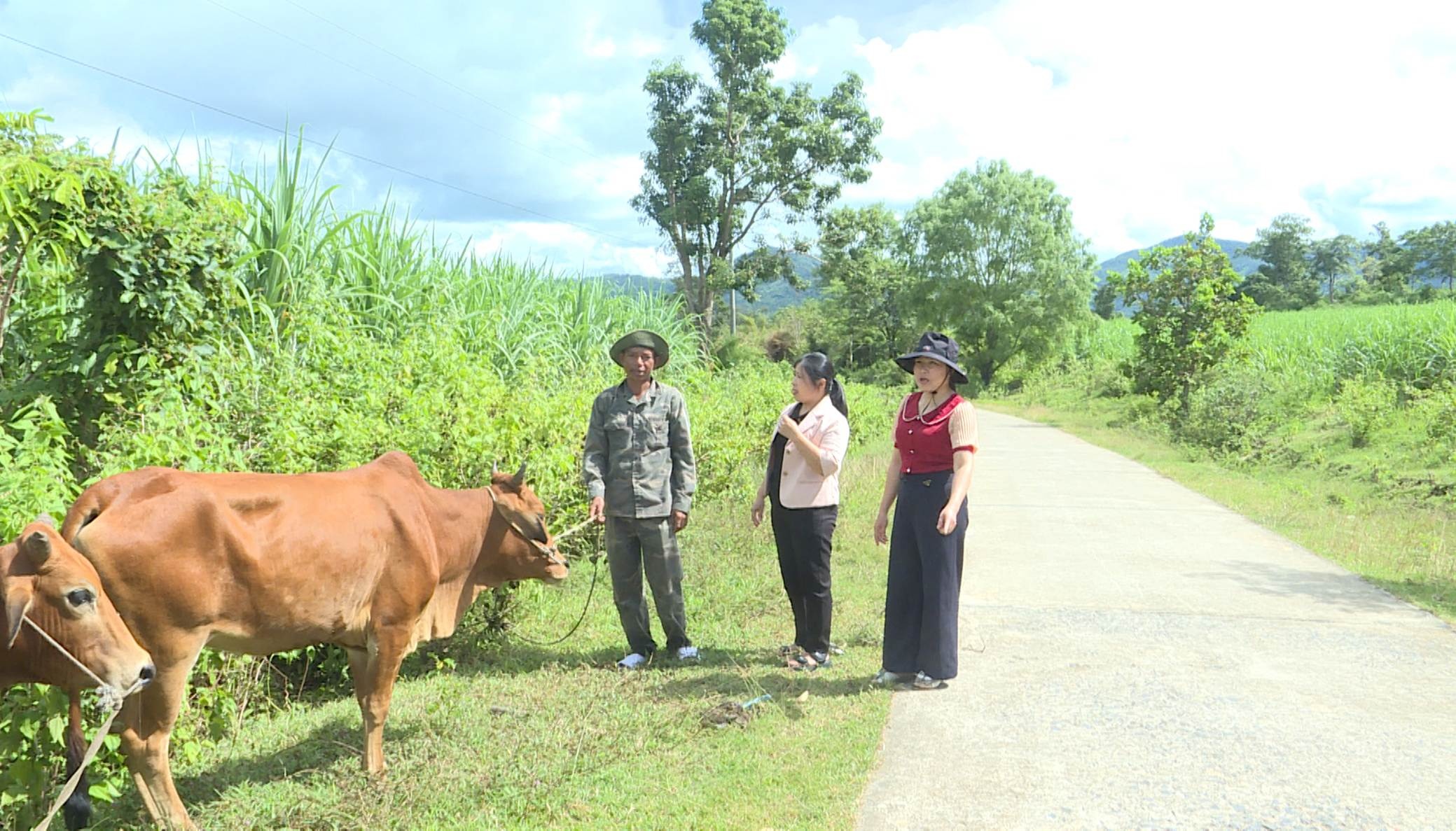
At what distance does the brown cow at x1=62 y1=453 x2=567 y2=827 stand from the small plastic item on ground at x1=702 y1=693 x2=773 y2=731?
4.28 feet

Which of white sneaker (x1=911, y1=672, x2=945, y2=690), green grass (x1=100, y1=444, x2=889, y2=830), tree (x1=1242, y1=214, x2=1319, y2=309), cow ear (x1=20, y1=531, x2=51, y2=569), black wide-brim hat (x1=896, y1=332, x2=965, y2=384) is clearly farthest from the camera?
tree (x1=1242, y1=214, x2=1319, y2=309)

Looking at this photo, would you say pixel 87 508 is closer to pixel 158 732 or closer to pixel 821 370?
pixel 158 732

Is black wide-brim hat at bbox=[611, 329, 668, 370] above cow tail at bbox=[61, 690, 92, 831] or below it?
above

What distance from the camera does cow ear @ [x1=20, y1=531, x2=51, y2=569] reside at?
2.55 metres

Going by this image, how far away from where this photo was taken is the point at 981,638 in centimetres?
631

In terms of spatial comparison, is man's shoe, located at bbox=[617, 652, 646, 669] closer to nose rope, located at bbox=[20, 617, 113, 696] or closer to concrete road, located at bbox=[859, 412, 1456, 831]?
concrete road, located at bbox=[859, 412, 1456, 831]

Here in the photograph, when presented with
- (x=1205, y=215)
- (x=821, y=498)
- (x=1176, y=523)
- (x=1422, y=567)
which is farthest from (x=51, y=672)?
(x=1205, y=215)

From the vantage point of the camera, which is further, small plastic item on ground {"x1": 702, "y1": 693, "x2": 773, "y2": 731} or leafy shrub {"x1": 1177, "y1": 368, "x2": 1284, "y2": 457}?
leafy shrub {"x1": 1177, "y1": 368, "x2": 1284, "y2": 457}

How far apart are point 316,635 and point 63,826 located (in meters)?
1.15

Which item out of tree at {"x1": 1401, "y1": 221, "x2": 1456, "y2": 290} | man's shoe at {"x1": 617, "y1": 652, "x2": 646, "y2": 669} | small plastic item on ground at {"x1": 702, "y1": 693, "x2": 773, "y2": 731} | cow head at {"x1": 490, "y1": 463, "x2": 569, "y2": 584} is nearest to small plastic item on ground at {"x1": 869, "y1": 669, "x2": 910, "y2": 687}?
small plastic item on ground at {"x1": 702, "y1": 693, "x2": 773, "y2": 731}

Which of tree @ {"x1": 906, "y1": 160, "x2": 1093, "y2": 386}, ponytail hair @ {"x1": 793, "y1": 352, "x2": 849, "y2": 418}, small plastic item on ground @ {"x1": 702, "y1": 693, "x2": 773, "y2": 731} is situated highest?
tree @ {"x1": 906, "y1": 160, "x2": 1093, "y2": 386}

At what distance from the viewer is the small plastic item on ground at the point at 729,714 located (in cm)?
471

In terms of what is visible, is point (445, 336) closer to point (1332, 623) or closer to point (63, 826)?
point (63, 826)

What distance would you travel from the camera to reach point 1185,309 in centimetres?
2216
